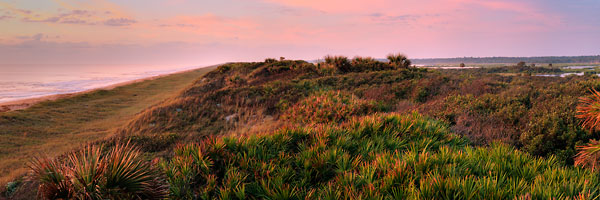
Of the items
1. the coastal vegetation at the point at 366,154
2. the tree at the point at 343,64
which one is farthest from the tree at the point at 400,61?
the coastal vegetation at the point at 366,154

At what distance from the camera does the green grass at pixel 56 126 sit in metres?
10.7

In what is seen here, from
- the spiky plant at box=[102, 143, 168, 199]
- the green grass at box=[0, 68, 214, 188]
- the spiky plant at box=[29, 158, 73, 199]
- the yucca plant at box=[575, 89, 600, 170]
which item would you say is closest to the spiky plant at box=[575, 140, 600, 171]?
the yucca plant at box=[575, 89, 600, 170]

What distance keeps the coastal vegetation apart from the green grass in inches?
107

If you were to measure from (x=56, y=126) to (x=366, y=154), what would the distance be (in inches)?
741

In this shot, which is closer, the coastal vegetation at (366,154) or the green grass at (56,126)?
the coastal vegetation at (366,154)

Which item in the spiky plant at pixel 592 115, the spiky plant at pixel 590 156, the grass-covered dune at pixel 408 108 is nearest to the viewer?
the spiky plant at pixel 590 156

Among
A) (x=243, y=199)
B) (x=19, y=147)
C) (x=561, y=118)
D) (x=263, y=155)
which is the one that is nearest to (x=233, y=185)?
(x=243, y=199)

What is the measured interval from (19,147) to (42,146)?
0.94 meters

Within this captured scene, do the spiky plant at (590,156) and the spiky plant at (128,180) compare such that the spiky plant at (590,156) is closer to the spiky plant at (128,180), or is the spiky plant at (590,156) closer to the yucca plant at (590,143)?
the yucca plant at (590,143)

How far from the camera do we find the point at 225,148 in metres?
5.18

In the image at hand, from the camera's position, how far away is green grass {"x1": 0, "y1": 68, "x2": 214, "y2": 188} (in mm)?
10688

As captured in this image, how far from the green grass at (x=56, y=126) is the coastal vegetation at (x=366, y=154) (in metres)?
2.73

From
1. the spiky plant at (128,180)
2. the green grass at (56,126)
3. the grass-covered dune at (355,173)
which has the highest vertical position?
the spiky plant at (128,180)

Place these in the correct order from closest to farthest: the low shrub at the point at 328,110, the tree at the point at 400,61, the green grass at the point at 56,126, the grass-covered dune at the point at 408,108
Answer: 1. the grass-covered dune at the point at 408,108
2. the low shrub at the point at 328,110
3. the green grass at the point at 56,126
4. the tree at the point at 400,61
